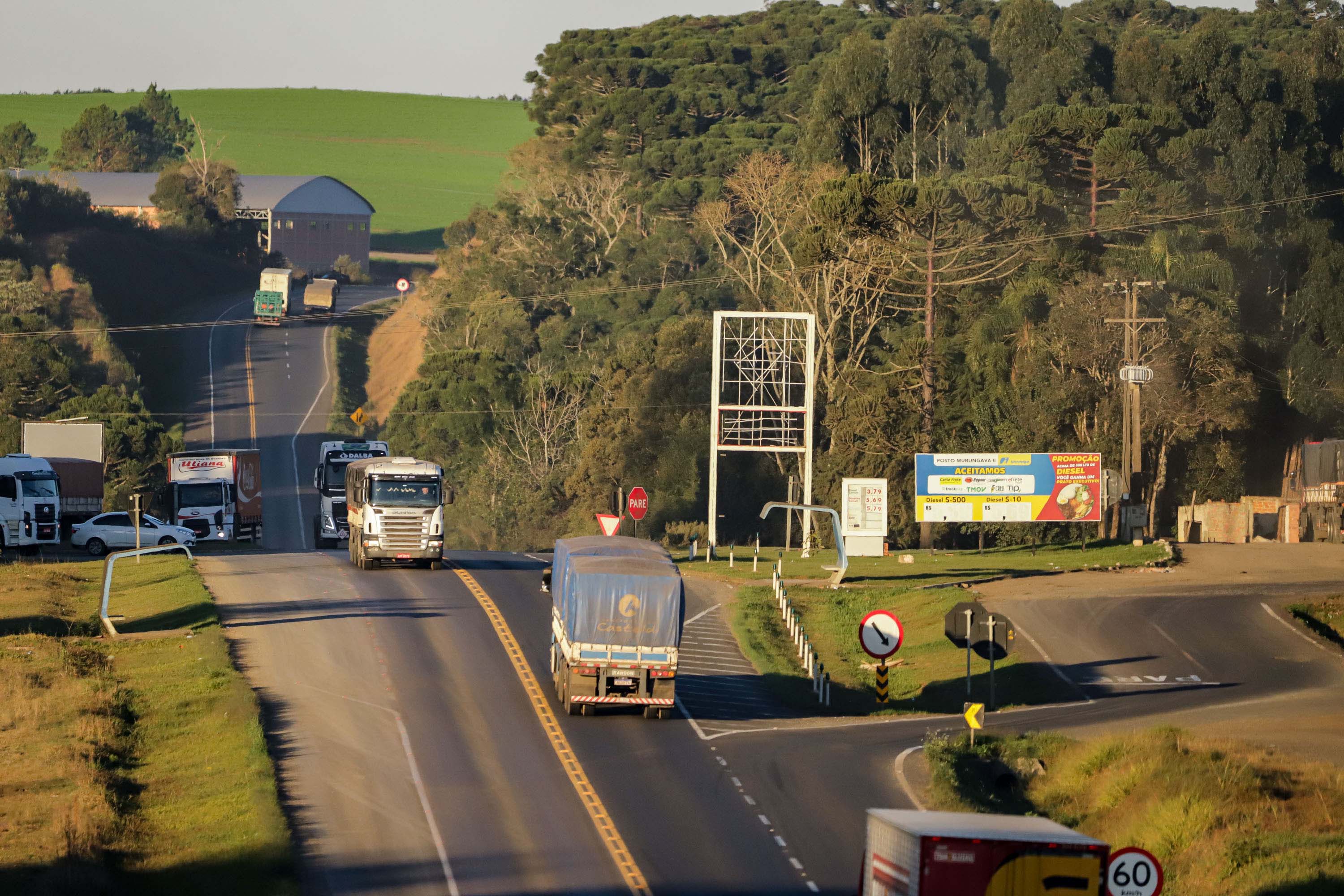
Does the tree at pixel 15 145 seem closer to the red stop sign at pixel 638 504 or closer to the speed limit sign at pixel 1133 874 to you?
the red stop sign at pixel 638 504

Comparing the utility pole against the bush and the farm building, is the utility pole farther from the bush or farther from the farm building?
the farm building

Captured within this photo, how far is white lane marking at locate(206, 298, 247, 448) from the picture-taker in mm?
105812

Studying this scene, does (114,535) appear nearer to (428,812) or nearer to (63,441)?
(63,441)

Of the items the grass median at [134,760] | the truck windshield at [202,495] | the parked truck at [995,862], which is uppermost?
the parked truck at [995,862]

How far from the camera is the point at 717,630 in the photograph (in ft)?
145

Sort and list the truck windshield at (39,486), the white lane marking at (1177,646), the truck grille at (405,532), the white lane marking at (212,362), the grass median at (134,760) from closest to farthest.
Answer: the grass median at (134,760) → the white lane marking at (1177,646) → the truck grille at (405,532) → the truck windshield at (39,486) → the white lane marking at (212,362)

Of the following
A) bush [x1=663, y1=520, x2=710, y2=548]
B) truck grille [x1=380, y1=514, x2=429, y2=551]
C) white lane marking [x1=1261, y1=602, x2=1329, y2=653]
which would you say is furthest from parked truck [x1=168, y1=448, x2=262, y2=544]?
white lane marking [x1=1261, y1=602, x2=1329, y2=653]

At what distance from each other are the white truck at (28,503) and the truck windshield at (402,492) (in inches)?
664

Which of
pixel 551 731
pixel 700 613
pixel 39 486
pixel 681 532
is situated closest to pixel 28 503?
pixel 39 486

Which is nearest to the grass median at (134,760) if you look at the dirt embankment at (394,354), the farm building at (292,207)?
the dirt embankment at (394,354)

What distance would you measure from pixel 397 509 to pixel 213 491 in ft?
67.6

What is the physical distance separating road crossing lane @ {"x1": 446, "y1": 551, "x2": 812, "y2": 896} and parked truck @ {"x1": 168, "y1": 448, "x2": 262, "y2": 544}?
3145cm

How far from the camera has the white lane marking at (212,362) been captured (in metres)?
106

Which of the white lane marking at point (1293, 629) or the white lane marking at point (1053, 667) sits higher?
the white lane marking at point (1293, 629)
